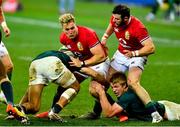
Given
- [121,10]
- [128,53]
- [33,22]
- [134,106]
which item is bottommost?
[33,22]

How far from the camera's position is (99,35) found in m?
27.6

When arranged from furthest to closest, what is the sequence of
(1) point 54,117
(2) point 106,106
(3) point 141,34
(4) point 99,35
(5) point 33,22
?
(5) point 33,22
(4) point 99,35
(3) point 141,34
(2) point 106,106
(1) point 54,117

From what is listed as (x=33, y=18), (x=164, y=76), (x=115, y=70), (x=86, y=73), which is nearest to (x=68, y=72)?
(x=86, y=73)

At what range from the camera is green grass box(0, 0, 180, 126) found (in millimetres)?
14164

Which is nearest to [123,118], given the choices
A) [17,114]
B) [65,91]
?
[65,91]

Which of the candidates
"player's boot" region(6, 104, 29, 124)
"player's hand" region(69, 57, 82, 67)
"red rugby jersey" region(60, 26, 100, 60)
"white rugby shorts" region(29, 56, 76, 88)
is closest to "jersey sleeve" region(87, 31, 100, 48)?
"red rugby jersey" region(60, 26, 100, 60)

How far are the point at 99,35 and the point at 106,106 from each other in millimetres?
15063

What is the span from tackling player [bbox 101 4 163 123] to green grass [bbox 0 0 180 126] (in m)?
0.66

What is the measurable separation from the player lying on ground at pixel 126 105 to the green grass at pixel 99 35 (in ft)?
0.70

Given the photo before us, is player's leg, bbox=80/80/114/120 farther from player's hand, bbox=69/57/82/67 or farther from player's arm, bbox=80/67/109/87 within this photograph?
player's hand, bbox=69/57/82/67

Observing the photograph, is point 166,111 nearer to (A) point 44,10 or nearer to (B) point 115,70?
(B) point 115,70

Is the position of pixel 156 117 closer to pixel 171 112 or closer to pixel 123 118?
pixel 171 112

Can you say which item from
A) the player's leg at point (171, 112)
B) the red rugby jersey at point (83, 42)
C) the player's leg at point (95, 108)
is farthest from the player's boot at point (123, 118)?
the red rugby jersey at point (83, 42)

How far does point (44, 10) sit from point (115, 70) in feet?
88.8
